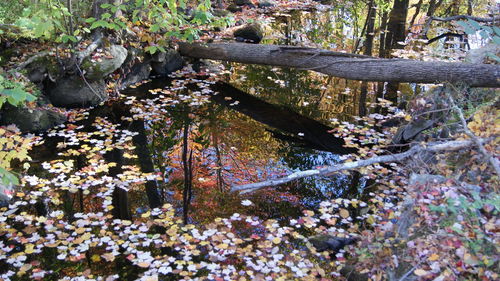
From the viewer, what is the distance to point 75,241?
13.2ft

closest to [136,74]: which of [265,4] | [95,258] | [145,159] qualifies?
[145,159]

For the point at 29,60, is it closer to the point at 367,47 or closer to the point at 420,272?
the point at 420,272

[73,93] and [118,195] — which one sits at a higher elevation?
[73,93]

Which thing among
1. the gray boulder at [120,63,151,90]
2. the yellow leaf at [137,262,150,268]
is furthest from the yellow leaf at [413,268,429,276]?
the gray boulder at [120,63,151,90]

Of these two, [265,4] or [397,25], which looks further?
[265,4]

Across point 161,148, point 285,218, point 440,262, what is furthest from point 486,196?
point 161,148

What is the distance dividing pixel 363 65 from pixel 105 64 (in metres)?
4.80

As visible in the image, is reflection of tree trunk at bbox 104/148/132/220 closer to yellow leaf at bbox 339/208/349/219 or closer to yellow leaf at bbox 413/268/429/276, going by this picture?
yellow leaf at bbox 339/208/349/219

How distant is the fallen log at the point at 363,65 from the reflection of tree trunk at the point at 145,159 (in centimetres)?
298

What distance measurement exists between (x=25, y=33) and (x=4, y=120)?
1.87 m

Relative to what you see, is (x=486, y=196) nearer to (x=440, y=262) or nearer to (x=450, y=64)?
(x=440, y=262)

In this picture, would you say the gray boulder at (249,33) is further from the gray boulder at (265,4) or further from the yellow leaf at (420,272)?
the yellow leaf at (420,272)

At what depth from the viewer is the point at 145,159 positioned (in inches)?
231

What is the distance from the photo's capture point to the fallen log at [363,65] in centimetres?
632
